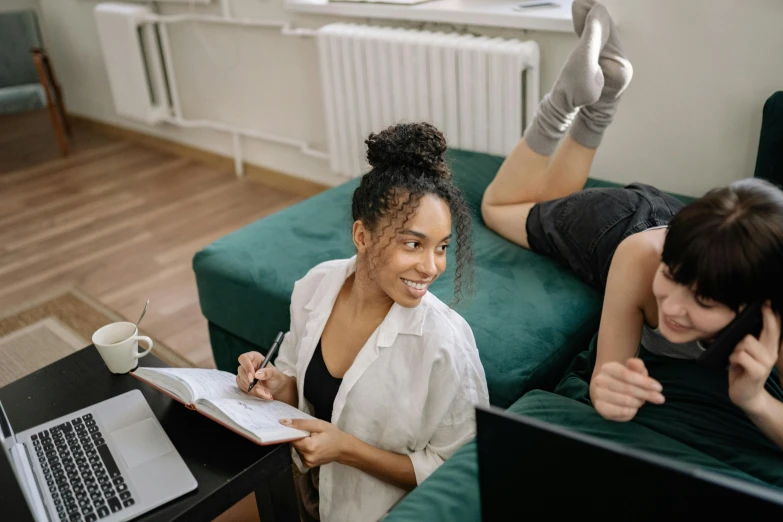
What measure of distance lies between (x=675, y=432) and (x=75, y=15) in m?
4.07

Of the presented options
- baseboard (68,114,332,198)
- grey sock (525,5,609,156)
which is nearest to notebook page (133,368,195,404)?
grey sock (525,5,609,156)

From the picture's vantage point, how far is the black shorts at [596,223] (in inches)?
62.1

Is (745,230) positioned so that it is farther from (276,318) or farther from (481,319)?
(276,318)

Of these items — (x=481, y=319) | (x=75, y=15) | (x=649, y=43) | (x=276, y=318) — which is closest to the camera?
(x=481, y=319)

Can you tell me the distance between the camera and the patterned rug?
217cm

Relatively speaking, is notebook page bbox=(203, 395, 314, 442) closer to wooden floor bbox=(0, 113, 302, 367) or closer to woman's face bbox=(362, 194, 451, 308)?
woman's face bbox=(362, 194, 451, 308)

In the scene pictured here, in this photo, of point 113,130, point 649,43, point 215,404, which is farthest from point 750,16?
point 113,130

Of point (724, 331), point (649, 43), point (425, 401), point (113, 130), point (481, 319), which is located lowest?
point (113, 130)

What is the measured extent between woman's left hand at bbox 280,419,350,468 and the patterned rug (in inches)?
45.5

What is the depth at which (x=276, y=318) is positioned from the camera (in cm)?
171

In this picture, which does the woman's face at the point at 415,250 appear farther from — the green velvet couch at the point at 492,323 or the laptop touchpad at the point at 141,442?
the laptop touchpad at the point at 141,442

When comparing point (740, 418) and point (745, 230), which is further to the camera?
point (740, 418)

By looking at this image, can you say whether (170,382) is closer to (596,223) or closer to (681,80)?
(596,223)

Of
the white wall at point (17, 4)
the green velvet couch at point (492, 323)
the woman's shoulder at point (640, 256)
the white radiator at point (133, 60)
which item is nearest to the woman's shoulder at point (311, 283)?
the green velvet couch at point (492, 323)
